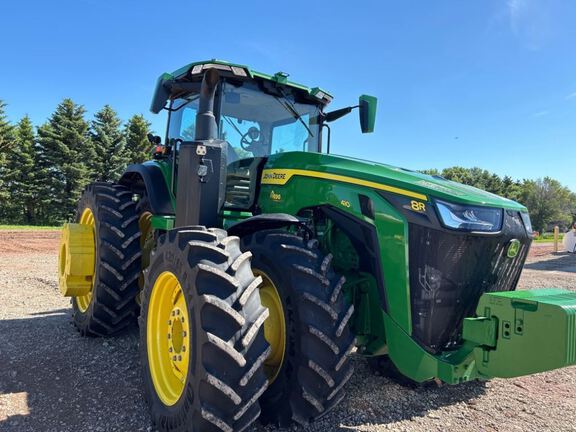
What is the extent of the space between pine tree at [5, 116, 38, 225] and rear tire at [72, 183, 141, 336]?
33.9 meters

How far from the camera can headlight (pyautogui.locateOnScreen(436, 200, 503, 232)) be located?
273 cm

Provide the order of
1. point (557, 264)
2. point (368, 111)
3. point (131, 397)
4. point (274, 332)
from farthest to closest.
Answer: point (557, 264) → point (368, 111) → point (131, 397) → point (274, 332)

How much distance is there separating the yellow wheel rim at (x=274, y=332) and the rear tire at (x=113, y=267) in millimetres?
2145

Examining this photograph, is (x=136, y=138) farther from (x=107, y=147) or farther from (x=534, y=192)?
(x=534, y=192)

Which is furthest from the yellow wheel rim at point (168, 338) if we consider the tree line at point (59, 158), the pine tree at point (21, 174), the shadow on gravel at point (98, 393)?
the pine tree at point (21, 174)

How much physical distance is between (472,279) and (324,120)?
94.8 inches

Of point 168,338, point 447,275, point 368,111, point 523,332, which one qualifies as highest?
point 368,111

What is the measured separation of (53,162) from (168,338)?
36.4m

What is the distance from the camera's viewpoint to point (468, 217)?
9.06 feet

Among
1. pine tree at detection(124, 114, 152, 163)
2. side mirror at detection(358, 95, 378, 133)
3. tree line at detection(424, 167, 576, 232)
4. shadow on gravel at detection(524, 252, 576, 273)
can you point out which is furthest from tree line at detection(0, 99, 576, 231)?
tree line at detection(424, 167, 576, 232)

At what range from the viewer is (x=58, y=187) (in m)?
34.5

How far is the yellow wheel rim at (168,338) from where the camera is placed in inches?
113

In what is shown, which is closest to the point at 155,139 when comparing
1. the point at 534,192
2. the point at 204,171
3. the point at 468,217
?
the point at 204,171

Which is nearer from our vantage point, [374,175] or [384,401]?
[374,175]
